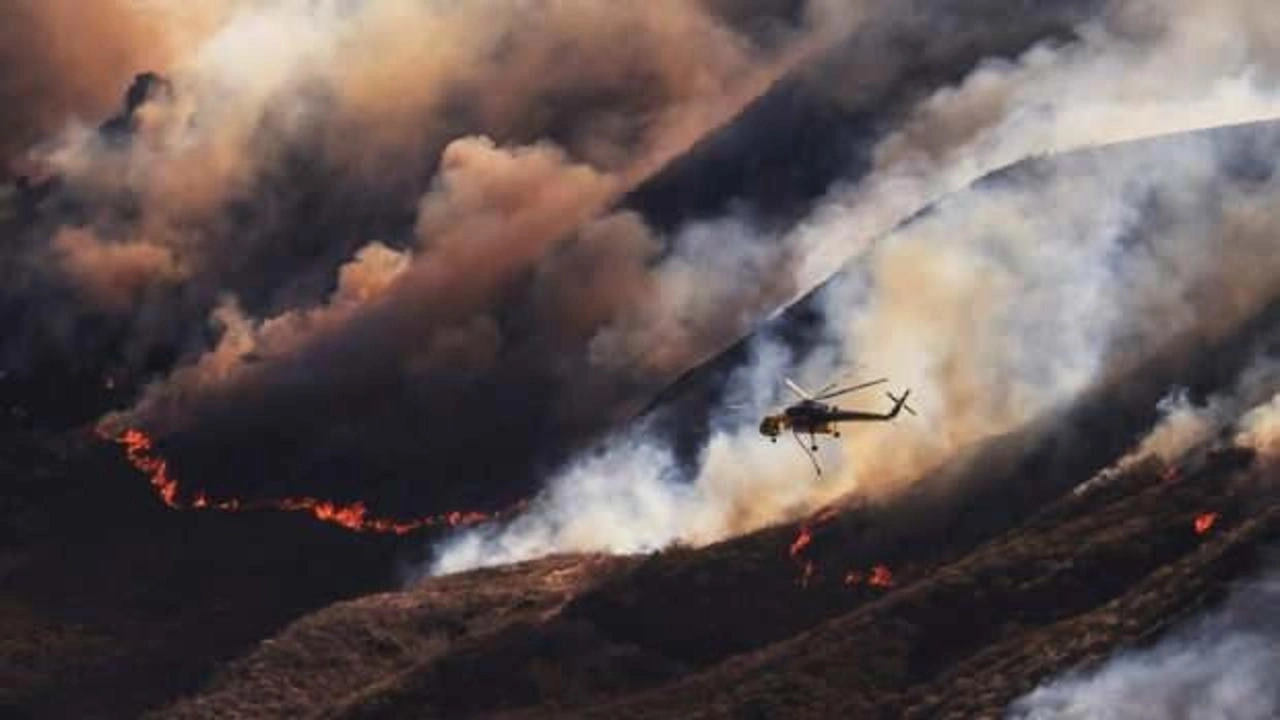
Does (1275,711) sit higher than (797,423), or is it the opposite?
(797,423)

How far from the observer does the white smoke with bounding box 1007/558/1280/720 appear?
16575 centimetres

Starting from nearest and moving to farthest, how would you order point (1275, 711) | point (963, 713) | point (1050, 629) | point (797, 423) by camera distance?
point (797, 423) → point (1275, 711) → point (963, 713) → point (1050, 629)

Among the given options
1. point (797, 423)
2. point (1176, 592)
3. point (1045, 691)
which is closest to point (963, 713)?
point (1045, 691)

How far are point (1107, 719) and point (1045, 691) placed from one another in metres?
→ 11.3

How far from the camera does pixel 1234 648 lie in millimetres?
171375

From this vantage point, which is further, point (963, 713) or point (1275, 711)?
point (963, 713)

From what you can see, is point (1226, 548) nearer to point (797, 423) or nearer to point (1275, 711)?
point (1275, 711)

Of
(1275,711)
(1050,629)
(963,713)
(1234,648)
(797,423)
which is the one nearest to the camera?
(797,423)

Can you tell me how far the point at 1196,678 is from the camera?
169m

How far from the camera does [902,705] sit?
199 m

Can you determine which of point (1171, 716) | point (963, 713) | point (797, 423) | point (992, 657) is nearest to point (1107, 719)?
point (1171, 716)

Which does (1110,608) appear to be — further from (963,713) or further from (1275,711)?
(1275,711)

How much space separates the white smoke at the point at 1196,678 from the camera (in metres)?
166

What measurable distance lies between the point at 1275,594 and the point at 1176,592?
10.4 m
